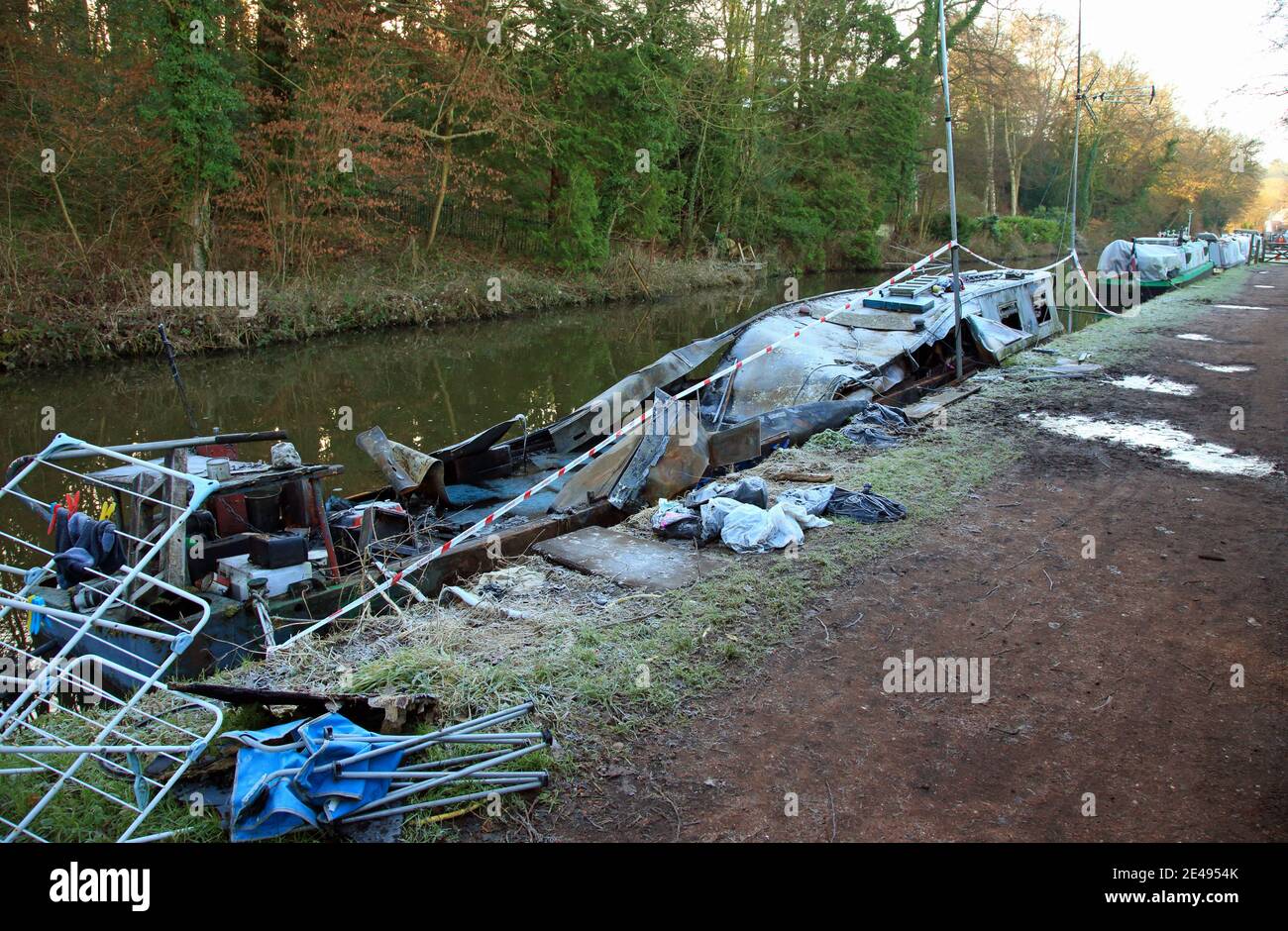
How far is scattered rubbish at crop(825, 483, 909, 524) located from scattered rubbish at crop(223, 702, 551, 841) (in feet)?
11.5

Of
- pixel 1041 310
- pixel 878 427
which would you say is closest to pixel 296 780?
pixel 878 427

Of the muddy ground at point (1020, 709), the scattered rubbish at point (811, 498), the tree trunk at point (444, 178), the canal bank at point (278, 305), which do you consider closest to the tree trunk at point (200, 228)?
the canal bank at point (278, 305)

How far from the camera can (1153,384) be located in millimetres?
10781

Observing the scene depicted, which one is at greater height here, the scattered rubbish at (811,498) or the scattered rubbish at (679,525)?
the scattered rubbish at (811,498)

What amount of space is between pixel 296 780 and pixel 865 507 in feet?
14.7

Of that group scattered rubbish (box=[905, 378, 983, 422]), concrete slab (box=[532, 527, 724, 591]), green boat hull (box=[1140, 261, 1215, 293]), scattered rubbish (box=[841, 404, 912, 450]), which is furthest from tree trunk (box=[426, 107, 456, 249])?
concrete slab (box=[532, 527, 724, 591])

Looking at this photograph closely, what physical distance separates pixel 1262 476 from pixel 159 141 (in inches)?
758

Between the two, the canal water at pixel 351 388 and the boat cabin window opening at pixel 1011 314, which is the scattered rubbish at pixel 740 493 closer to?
the canal water at pixel 351 388

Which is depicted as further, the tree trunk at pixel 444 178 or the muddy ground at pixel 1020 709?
the tree trunk at pixel 444 178

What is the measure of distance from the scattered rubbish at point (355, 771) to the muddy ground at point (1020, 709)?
321 millimetres

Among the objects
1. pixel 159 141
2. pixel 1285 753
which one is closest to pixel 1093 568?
pixel 1285 753

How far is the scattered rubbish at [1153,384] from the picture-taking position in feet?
34.2

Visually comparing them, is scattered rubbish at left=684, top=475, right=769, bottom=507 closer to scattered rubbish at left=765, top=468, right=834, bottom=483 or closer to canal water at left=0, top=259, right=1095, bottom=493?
scattered rubbish at left=765, top=468, right=834, bottom=483

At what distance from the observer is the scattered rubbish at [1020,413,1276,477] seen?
7.51m
